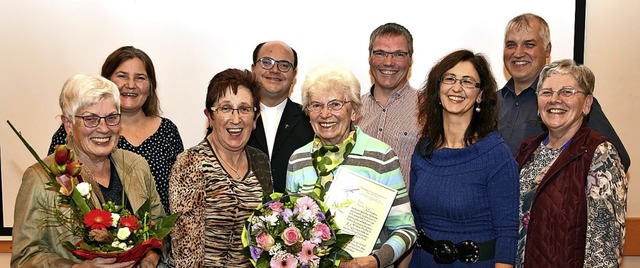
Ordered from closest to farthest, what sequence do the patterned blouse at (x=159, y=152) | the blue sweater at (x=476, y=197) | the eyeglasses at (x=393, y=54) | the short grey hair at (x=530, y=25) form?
the blue sweater at (x=476, y=197) → the patterned blouse at (x=159, y=152) → the eyeglasses at (x=393, y=54) → the short grey hair at (x=530, y=25)

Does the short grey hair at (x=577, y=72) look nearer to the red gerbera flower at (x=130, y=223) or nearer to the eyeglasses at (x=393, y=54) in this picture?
the eyeglasses at (x=393, y=54)

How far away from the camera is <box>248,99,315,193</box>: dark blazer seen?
4.05 metres

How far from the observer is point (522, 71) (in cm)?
433

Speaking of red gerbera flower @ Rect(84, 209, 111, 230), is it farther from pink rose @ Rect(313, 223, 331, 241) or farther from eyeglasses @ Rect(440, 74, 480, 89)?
eyeglasses @ Rect(440, 74, 480, 89)

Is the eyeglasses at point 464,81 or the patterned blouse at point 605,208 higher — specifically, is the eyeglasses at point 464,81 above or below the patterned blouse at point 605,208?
Result: above

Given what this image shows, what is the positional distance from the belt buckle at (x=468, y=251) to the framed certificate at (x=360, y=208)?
1.30ft

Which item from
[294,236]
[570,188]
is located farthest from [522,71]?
[294,236]

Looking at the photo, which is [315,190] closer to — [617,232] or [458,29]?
[617,232]

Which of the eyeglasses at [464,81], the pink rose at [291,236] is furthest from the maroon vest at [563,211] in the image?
the pink rose at [291,236]

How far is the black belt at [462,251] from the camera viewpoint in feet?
10.2

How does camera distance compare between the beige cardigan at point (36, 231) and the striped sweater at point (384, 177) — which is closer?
the beige cardigan at point (36, 231)

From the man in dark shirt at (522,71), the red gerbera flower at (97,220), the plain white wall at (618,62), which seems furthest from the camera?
the plain white wall at (618,62)

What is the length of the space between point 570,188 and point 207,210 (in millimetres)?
1691

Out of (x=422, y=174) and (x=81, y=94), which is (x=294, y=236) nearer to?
(x=422, y=174)
